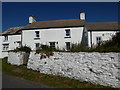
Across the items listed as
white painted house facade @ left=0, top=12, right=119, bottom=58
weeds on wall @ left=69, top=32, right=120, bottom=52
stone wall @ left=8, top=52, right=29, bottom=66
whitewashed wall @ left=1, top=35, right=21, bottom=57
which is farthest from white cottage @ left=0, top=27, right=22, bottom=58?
weeds on wall @ left=69, top=32, right=120, bottom=52

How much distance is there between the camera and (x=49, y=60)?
11.6 meters

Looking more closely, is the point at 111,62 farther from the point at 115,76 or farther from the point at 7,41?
the point at 7,41

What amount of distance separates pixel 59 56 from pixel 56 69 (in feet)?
3.82

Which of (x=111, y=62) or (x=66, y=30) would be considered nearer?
(x=111, y=62)

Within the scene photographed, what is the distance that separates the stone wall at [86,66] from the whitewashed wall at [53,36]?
11667 mm

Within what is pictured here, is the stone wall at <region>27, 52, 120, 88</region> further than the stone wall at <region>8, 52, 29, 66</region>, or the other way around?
the stone wall at <region>8, 52, 29, 66</region>

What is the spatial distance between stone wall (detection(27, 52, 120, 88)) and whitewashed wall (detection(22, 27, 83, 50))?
1167 cm

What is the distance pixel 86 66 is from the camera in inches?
363

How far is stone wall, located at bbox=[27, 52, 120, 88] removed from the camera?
7.94 metres

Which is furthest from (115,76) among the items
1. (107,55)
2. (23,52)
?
(23,52)

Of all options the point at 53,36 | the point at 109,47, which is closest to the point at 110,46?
the point at 109,47

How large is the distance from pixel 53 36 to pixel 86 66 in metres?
15.9

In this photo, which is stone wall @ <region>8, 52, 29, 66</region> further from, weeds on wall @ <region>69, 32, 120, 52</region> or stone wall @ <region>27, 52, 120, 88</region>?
weeds on wall @ <region>69, 32, 120, 52</region>

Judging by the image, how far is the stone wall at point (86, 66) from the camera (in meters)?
7.94
